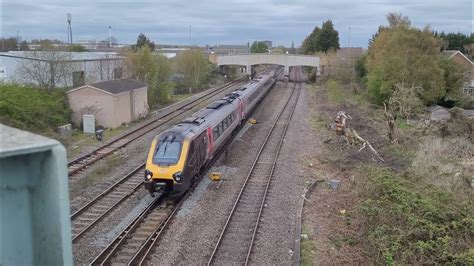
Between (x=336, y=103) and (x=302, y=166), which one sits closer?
(x=302, y=166)

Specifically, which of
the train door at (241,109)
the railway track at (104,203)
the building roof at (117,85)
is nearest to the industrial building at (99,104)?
the building roof at (117,85)

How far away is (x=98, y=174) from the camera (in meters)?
17.8

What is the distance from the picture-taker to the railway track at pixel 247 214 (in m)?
11.4

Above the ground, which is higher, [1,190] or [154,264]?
[1,190]

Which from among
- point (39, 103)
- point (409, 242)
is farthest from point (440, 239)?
point (39, 103)

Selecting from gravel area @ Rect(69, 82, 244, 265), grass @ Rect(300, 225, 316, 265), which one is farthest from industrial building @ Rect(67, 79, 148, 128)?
grass @ Rect(300, 225, 316, 265)

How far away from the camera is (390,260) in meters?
10.1

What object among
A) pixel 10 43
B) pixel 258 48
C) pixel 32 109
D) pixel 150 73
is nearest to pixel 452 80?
pixel 150 73

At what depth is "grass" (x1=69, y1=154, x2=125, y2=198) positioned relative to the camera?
16016 millimetres

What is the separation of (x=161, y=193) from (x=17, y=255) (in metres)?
13.1

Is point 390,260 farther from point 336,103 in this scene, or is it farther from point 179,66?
point 179,66

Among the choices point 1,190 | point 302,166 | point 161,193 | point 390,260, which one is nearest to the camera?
point 1,190

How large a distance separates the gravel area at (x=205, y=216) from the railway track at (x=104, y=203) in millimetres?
2089

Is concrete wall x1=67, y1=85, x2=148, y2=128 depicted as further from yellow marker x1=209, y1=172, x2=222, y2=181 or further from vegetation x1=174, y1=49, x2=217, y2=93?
vegetation x1=174, y1=49, x2=217, y2=93
